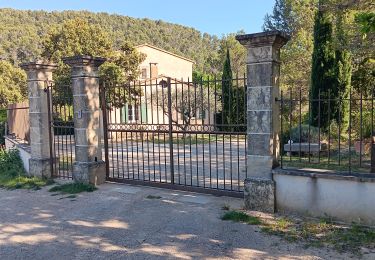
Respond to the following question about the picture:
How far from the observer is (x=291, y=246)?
4301mm

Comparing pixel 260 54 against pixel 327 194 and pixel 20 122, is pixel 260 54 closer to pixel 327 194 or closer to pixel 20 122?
pixel 327 194

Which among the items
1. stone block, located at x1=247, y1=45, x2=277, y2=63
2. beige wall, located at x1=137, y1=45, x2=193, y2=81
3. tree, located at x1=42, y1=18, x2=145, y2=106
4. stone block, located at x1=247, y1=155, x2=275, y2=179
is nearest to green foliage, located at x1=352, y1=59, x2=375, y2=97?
stone block, located at x1=247, y1=45, x2=277, y2=63

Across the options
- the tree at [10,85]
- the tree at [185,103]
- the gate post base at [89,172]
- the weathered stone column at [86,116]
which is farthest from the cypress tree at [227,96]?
the tree at [10,85]

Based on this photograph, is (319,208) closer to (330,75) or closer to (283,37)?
(283,37)

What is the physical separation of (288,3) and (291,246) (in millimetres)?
23858

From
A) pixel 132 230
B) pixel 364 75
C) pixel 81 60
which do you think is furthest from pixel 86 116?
pixel 364 75

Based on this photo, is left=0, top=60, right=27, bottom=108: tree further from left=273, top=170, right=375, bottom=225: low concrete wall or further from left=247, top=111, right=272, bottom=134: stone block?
left=273, top=170, right=375, bottom=225: low concrete wall

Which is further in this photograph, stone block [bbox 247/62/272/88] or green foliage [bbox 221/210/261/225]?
stone block [bbox 247/62/272/88]

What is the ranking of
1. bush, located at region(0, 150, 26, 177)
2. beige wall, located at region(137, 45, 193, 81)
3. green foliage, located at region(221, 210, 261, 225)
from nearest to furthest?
green foliage, located at region(221, 210, 261, 225)
bush, located at region(0, 150, 26, 177)
beige wall, located at region(137, 45, 193, 81)

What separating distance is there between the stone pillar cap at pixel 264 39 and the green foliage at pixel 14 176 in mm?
5426

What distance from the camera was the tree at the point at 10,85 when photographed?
25797mm

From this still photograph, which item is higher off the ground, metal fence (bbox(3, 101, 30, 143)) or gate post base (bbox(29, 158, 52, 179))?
metal fence (bbox(3, 101, 30, 143))

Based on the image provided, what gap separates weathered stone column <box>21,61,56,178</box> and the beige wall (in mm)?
21636

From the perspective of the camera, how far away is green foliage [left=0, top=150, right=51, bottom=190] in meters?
8.09
